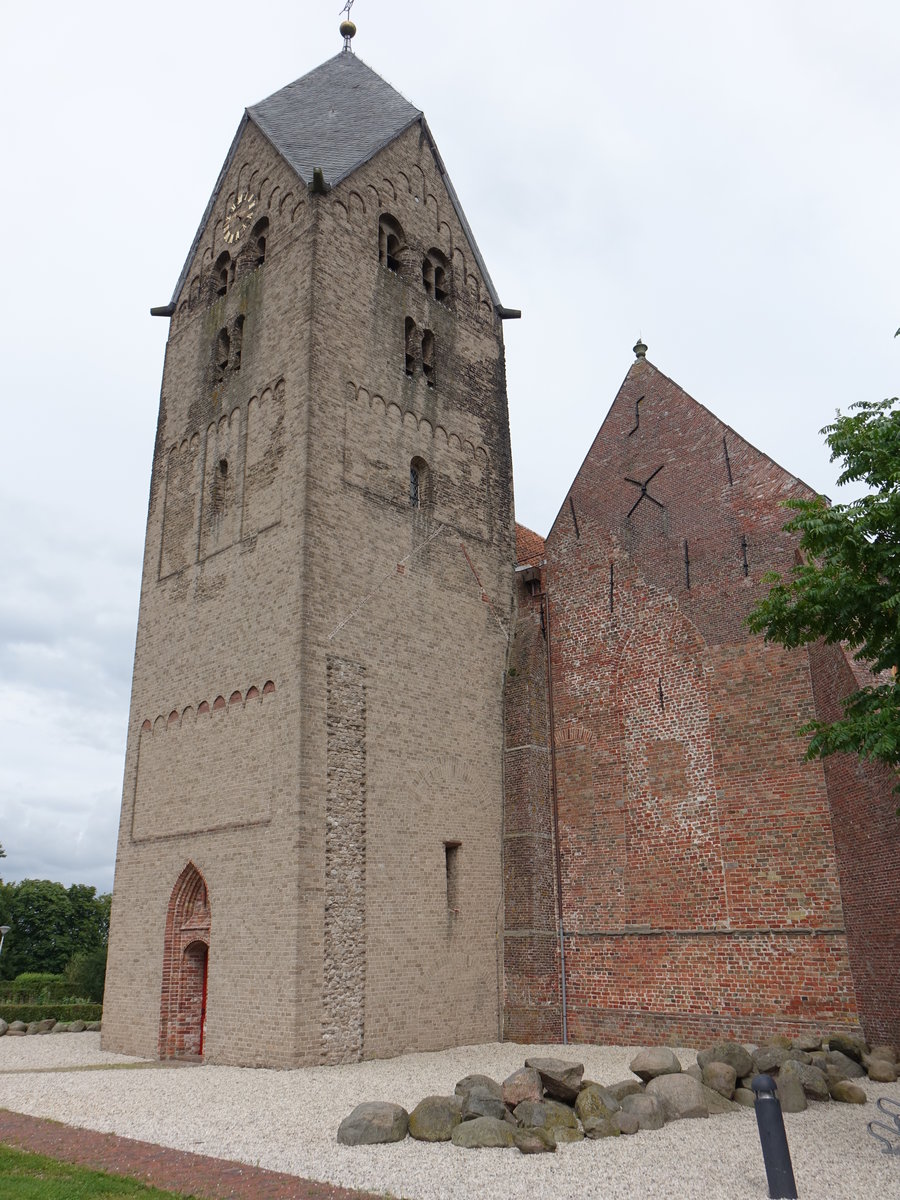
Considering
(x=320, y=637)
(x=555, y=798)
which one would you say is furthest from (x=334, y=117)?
(x=555, y=798)

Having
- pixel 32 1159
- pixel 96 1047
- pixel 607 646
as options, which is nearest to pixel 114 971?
pixel 96 1047

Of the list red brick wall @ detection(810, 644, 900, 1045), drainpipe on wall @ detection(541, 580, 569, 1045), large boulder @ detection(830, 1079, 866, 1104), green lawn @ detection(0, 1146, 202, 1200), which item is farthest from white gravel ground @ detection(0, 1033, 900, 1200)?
drainpipe on wall @ detection(541, 580, 569, 1045)

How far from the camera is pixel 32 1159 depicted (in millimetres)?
8312

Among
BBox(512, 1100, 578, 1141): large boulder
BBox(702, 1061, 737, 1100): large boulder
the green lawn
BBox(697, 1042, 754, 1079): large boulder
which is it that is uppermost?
BBox(697, 1042, 754, 1079): large boulder

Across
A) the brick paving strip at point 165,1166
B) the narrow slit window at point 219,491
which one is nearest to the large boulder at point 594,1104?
the brick paving strip at point 165,1166

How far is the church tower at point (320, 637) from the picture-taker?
50.3ft

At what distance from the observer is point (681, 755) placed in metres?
17.1

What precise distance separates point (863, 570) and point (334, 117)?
19.5m

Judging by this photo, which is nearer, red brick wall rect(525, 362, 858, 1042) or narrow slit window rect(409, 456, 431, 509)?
red brick wall rect(525, 362, 858, 1042)

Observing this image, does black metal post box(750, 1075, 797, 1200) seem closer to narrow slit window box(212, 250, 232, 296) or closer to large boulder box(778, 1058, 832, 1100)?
large boulder box(778, 1058, 832, 1100)

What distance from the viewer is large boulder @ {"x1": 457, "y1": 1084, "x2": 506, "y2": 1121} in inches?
375

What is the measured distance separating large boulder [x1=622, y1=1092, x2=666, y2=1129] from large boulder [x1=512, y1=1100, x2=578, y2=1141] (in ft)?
1.96

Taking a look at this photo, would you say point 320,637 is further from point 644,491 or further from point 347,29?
point 347,29

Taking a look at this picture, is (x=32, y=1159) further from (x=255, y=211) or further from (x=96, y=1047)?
(x=255, y=211)
